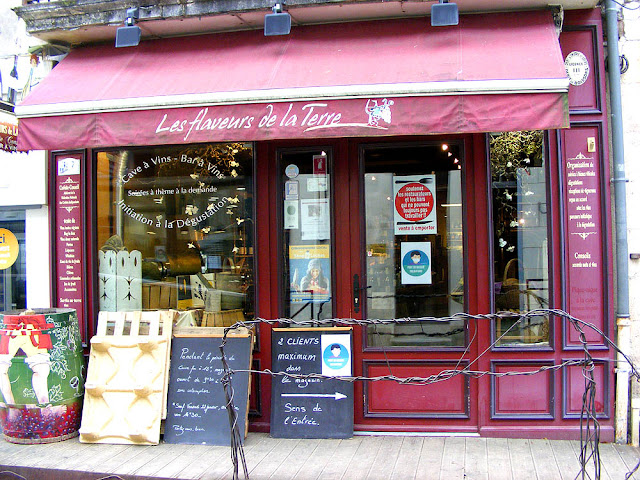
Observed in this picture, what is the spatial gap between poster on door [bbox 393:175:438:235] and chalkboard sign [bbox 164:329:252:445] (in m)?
1.86

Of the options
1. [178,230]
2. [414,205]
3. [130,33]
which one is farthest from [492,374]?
[130,33]

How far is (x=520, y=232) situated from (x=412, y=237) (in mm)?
999

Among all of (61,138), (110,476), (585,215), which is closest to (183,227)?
(61,138)

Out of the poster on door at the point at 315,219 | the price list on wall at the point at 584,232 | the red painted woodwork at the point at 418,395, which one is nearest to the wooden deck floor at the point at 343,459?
the red painted woodwork at the point at 418,395

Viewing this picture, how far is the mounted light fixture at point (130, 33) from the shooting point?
567cm

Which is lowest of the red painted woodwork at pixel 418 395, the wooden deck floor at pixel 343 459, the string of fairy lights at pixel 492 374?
the wooden deck floor at pixel 343 459

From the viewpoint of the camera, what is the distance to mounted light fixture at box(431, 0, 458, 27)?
5.08 meters

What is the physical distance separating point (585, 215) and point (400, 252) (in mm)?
1701

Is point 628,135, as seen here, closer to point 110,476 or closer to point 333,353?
point 333,353

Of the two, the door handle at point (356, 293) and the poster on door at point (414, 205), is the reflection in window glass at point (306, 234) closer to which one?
the door handle at point (356, 293)

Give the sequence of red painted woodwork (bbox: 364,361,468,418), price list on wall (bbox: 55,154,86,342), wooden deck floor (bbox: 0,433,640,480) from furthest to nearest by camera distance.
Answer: price list on wall (bbox: 55,154,86,342) < red painted woodwork (bbox: 364,361,468,418) < wooden deck floor (bbox: 0,433,640,480)

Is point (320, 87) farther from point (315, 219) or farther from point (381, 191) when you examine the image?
point (315, 219)

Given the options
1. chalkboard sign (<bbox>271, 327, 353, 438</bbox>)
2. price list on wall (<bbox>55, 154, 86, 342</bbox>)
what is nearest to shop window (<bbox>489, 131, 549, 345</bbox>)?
chalkboard sign (<bbox>271, 327, 353, 438</bbox>)

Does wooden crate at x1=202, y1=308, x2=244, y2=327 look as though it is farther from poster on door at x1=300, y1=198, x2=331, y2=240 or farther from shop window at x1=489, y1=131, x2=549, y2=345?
shop window at x1=489, y1=131, x2=549, y2=345
